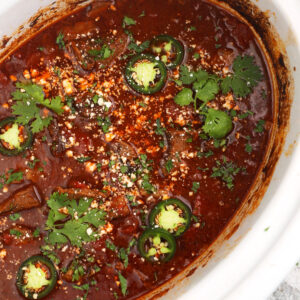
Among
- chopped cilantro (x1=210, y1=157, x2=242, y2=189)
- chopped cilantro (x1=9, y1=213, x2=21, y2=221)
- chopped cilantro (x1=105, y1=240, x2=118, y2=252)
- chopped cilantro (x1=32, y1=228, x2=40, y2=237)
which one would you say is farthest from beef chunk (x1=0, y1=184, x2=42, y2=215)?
chopped cilantro (x1=210, y1=157, x2=242, y2=189)

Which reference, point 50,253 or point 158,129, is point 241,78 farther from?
point 50,253

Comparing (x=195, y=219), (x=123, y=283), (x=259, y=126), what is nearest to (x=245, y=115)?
(x=259, y=126)

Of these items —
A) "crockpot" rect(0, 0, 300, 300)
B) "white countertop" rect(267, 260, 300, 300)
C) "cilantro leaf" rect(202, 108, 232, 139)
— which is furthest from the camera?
"white countertop" rect(267, 260, 300, 300)

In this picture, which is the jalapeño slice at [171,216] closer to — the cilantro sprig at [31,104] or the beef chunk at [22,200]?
the beef chunk at [22,200]

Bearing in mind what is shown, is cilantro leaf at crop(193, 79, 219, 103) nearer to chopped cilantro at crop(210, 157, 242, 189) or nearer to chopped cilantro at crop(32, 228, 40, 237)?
chopped cilantro at crop(210, 157, 242, 189)

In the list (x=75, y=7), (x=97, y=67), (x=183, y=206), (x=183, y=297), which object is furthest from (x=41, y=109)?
(x=183, y=297)

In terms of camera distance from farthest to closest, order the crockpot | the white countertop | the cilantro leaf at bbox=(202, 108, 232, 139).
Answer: the white countertop → the cilantro leaf at bbox=(202, 108, 232, 139) → the crockpot

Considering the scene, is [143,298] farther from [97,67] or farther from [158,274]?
[97,67]
